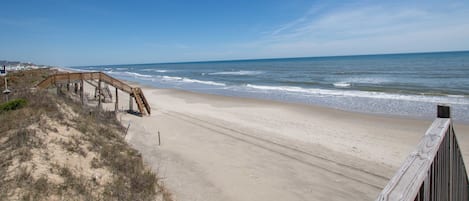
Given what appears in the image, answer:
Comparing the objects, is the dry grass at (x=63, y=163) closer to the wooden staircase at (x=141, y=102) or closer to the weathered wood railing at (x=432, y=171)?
the weathered wood railing at (x=432, y=171)

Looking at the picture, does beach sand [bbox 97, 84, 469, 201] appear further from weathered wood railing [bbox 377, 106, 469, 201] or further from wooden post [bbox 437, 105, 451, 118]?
wooden post [bbox 437, 105, 451, 118]

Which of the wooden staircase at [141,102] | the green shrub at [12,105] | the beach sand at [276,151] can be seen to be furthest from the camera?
the wooden staircase at [141,102]

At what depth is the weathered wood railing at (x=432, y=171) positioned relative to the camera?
1575 millimetres

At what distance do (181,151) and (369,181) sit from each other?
20.5ft

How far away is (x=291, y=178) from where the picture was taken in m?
8.81

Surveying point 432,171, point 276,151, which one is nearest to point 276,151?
point 276,151

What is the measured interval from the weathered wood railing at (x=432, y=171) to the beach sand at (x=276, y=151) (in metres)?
5.02

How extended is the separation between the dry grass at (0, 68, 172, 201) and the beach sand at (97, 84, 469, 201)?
3.64 ft

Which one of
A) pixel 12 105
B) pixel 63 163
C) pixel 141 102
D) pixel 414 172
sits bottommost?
pixel 63 163

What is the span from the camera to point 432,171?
2.01 m

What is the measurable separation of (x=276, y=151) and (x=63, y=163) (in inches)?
270

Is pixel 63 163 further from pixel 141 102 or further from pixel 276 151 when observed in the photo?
pixel 141 102

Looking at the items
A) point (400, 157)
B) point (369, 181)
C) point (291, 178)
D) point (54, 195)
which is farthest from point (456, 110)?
point (54, 195)

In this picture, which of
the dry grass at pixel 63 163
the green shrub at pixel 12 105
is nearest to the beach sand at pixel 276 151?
the dry grass at pixel 63 163
